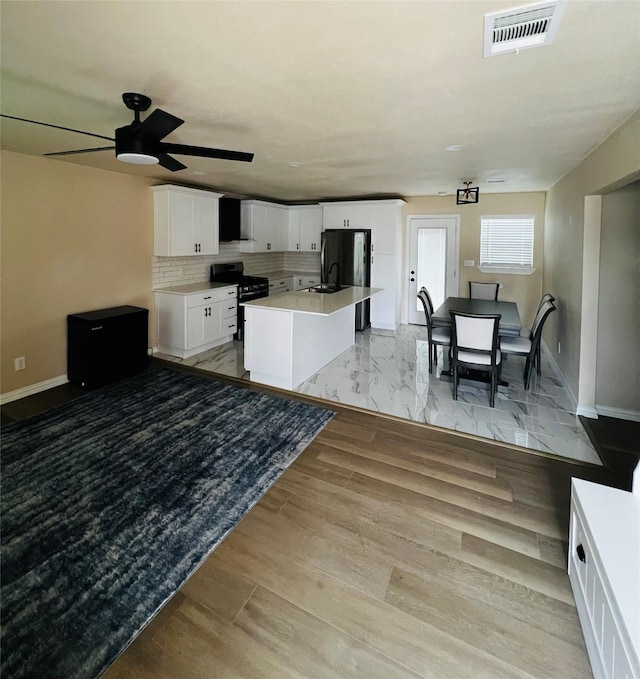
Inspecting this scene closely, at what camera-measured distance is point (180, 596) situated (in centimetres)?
172

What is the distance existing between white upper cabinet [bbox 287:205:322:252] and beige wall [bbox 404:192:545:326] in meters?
1.75

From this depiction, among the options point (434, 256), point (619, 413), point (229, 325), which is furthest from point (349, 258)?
point (619, 413)

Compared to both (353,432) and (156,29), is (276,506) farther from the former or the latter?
(156,29)

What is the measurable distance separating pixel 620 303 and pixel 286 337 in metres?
3.14

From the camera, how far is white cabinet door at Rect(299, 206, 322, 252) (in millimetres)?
7457

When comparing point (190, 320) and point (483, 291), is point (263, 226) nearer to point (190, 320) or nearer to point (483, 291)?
point (190, 320)

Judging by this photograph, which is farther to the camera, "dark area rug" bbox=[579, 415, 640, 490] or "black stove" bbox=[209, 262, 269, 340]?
"black stove" bbox=[209, 262, 269, 340]

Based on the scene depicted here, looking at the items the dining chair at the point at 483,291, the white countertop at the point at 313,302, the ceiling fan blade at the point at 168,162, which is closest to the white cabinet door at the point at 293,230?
the white countertop at the point at 313,302

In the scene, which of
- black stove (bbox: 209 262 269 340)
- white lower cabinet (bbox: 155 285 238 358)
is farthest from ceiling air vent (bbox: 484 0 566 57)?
black stove (bbox: 209 262 269 340)

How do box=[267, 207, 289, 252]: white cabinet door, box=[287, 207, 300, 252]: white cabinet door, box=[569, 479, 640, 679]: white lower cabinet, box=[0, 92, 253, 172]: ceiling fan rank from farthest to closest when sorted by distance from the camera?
box=[287, 207, 300, 252]: white cabinet door, box=[267, 207, 289, 252]: white cabinet door, box=[0, 92, 253, 172]: ceiling fan, box=[569, 479, 640, 679]: white lower cabinet

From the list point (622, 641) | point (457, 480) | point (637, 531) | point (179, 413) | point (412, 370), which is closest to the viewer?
point (622, 641)

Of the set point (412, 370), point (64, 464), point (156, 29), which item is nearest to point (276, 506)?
point (64, 464)

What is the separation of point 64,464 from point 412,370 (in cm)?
366

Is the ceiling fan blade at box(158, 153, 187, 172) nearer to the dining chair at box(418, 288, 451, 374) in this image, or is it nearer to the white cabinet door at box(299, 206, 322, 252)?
the dining chair at box(418, 288, 451, 374)
